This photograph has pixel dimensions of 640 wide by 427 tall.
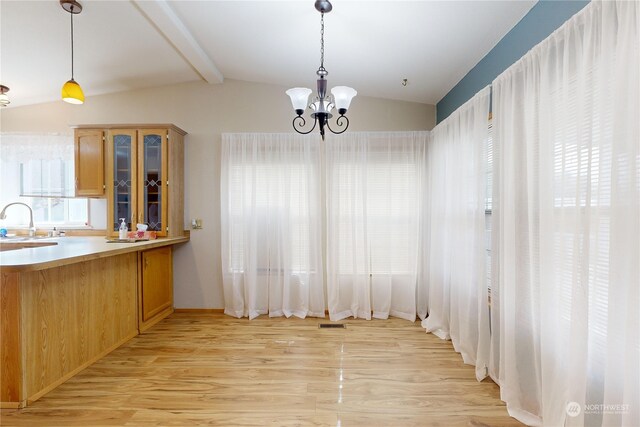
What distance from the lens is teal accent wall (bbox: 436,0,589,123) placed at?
1.68m

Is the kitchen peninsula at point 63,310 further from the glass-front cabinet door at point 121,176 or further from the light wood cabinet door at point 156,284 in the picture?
the glass-front cabinet door at point 121,176

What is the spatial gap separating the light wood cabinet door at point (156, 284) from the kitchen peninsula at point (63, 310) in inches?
0.5

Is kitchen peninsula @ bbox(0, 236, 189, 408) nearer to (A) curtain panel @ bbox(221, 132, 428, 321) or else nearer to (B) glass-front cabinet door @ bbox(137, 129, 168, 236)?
(B) glass-front cabinet door @ bbox(137, 129, 168, 236)

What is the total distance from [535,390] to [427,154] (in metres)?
2.52

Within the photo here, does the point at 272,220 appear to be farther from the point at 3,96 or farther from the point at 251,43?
the point at 3,96

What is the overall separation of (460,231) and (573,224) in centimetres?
122

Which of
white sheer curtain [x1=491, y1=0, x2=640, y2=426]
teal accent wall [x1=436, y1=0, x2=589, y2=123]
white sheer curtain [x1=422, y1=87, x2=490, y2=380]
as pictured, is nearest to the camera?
white sheer curtain [x1=491, y1=0, x2=640, y2=426]

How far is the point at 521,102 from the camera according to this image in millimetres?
1891

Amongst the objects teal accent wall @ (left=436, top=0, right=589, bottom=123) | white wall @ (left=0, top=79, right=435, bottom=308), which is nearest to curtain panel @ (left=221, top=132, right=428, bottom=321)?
white wall @ (left=0, top=79, right=435, bottom=308)

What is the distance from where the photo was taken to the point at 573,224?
4.83 feet

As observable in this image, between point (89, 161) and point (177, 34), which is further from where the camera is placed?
point (89, 161)

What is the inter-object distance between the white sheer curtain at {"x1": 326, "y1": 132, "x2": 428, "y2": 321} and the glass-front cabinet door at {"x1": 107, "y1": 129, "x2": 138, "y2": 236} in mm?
2268

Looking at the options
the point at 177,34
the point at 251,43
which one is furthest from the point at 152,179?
the point at 251,43

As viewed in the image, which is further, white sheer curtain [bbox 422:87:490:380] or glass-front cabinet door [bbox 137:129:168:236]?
glass-front cabinet door [bbox 137:129:168:236]
